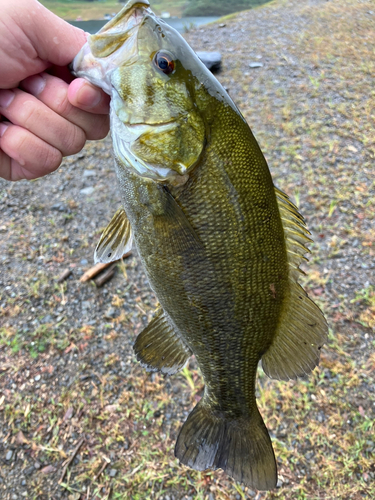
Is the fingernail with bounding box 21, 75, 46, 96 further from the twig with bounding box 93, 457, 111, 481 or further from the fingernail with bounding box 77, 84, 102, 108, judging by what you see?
the twig with bounding box 93, 457, 111, 481

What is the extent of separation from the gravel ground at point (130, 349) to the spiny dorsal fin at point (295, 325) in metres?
1.40

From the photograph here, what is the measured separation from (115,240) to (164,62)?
672 millimetres

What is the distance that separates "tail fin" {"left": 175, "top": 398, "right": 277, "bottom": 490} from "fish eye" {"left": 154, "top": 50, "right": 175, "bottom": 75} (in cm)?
134

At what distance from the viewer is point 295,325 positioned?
1455mm

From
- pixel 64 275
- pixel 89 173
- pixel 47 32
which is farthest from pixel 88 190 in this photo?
pixel 47 32

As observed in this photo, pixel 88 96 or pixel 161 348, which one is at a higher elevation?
pixel 88 96

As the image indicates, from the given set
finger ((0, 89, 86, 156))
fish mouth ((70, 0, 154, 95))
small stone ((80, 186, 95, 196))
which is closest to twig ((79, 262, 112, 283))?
small stone ((80, 186, 95, 196))

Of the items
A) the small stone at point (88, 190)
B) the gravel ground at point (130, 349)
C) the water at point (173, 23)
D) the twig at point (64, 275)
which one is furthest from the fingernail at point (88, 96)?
the water at point (173, 23)

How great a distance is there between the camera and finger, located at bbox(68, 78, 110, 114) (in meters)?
1.35

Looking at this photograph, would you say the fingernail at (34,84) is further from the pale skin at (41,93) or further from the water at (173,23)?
the water at (173,23)

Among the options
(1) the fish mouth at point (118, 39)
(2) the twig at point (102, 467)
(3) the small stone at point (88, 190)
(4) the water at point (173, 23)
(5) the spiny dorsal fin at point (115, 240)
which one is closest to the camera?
(1) the fish mouth at point (118, 39)

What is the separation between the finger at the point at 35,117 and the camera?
1.51 meters

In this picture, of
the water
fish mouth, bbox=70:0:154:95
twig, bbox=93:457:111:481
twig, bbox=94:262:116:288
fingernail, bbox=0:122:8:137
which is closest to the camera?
fish mouth, bbox=70:0:154:95

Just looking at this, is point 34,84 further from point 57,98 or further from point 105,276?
point 105,276
